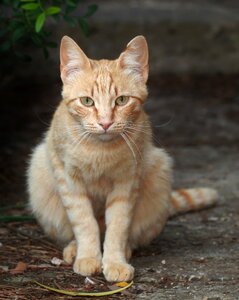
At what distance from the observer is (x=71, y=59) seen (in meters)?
4.40

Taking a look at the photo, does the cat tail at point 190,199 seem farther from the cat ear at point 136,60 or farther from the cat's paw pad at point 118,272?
the cat ear at point 136,60

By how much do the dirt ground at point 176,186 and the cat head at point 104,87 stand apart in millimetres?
964

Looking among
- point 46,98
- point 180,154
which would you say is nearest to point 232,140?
point 180,154

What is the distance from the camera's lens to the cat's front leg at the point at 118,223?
14.5 feet

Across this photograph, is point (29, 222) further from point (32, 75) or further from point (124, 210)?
point (32, 75)

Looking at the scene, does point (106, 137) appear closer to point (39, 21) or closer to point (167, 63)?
point (39, 21)

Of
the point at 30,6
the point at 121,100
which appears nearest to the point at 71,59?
the point at 121,100

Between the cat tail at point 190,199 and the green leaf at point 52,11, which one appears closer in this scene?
the green leaf at point 52,11

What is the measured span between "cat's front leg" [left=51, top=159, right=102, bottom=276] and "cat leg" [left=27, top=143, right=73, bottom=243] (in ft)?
1.12

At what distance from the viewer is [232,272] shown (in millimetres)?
4410

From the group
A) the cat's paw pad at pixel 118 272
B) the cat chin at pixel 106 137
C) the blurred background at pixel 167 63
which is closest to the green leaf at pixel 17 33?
the cat chin at pixel 106 137

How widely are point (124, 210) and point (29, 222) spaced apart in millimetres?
1243

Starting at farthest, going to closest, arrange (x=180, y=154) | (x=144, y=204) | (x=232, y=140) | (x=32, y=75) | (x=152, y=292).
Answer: (x=32, y=75)
(x=232, y=140)
(x=180, y=154)
(x=144, y=204)
(x=152, y=292)

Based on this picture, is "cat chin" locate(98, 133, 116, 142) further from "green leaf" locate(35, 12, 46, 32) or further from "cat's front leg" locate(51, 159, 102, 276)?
"green leaf" locate(35, 12, 46, 32)
